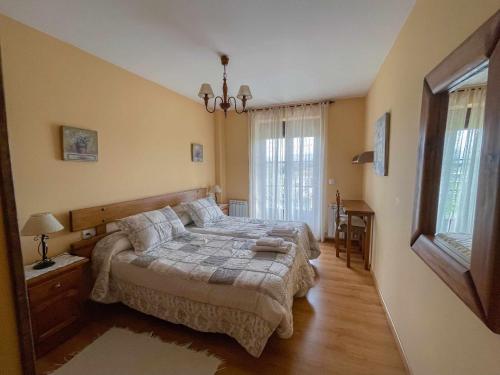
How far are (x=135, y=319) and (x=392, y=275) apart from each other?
8.29 ft

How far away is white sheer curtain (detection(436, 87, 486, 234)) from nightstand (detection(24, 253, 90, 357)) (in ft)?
9.04

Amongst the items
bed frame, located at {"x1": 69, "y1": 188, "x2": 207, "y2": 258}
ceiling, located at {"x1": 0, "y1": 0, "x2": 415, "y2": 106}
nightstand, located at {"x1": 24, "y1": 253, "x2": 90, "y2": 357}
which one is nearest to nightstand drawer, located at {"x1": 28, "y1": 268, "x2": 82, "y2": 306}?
nightstand, located at {"x1": 24, "y1": 253, "x2": 90, "y2": 357}

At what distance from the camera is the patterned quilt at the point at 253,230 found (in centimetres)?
295

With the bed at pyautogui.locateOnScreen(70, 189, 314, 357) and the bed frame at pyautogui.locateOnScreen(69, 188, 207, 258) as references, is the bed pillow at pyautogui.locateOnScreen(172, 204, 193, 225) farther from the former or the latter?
the bed at pyautogui.locateOnScreen(70, 189, 314, 357)

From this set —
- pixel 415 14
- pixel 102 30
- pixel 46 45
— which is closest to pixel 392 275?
pixel 415 14

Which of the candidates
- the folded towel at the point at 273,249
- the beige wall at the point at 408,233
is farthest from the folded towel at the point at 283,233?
the beige wall at the point at 408,233

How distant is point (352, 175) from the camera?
4281mm

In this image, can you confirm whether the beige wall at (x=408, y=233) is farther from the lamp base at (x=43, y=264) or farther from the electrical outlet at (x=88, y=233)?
the electrical outlet at (x=88, y=233)

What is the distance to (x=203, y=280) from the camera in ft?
6.20

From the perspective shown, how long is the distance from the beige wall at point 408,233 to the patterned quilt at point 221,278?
0.85 metres

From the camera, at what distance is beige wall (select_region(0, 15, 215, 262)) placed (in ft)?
6.25

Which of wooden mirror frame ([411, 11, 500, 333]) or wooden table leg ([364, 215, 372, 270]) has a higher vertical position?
wooden mirror frame ([411, 11, 500, 333])

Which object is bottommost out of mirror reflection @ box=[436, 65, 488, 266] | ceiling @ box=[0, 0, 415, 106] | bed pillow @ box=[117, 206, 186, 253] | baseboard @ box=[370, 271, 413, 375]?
baseboard @ box=[370, 271, 413, 375]

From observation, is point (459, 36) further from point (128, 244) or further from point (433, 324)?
point (128, 244)
